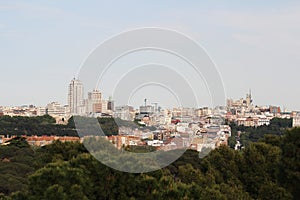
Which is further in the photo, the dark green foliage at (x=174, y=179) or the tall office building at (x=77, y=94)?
the tall office building at (x=77, y=94)

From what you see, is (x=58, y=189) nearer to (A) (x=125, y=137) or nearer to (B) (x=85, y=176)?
(B) (x=85, y=176)

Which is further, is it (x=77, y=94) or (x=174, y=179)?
(x=77, y=94)

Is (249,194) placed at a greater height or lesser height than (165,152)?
lesser

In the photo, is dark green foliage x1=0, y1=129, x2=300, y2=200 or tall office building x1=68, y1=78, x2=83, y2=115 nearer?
dark green foliage x1=0, y1=129, x2=300, y2=200

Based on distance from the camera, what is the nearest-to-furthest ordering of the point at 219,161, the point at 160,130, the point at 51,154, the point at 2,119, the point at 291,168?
the point at 291,168 < the point at 51,154 < the point at 219,161 < the point at 160,130 < the point at 2,119

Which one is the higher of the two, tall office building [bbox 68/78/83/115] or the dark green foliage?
tall office building [bbox 68/78/83/115]

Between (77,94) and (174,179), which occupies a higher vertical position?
(77,94)

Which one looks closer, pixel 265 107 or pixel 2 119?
pixel 2 119

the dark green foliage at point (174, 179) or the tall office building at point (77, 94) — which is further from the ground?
the tall office building at point (77, 94)

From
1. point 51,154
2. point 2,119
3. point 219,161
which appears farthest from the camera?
point 2,119

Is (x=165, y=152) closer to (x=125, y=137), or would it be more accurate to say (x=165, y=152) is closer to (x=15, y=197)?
(x=125, y=137)

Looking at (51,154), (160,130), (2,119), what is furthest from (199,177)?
(2,119)
